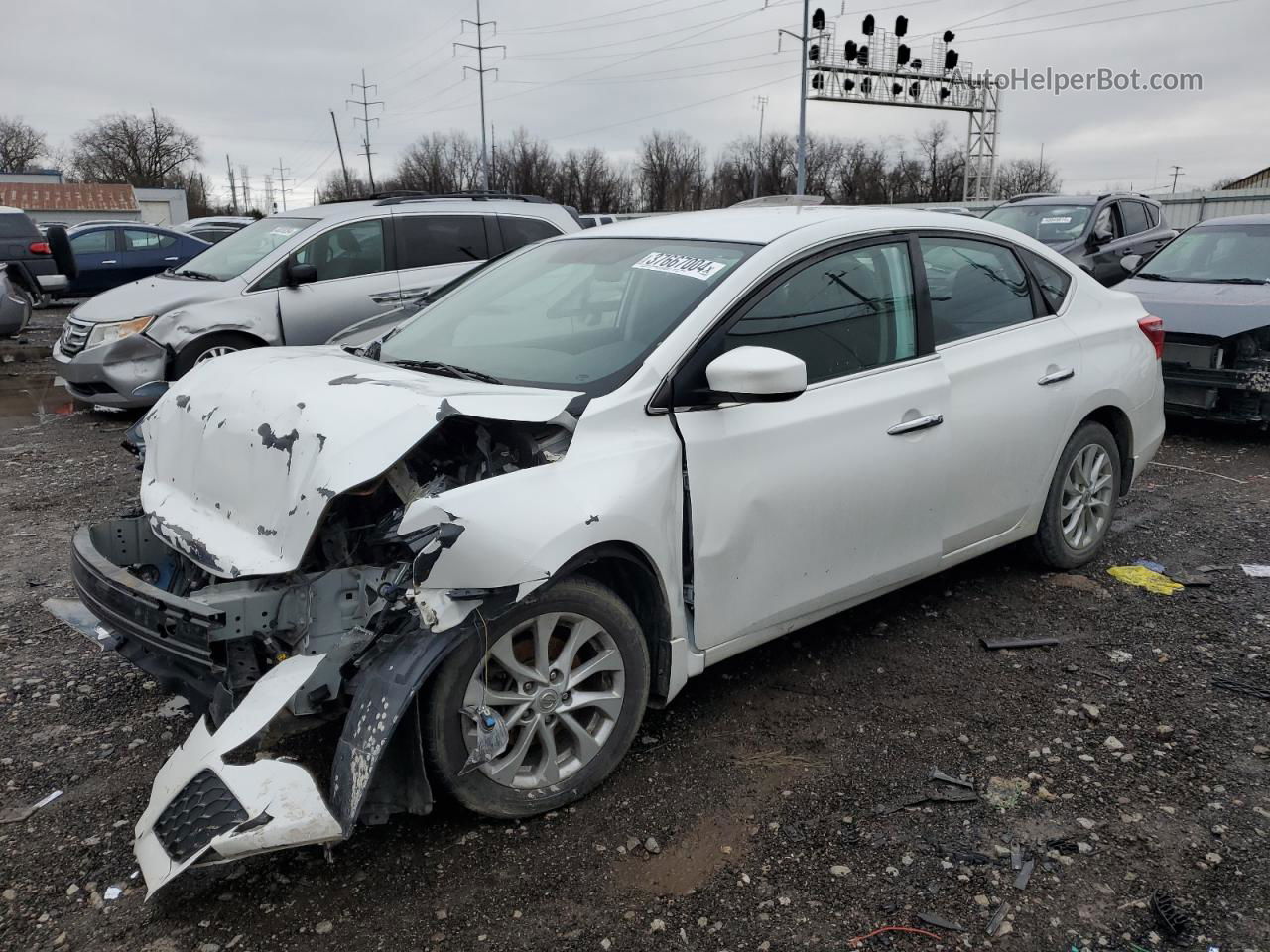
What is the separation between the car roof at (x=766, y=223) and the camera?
3.65 meters

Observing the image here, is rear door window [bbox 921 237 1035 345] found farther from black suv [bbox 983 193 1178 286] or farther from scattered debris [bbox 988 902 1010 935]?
black suv [bbox 983 193 1178 286]

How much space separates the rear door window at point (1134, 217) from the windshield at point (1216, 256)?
3787 mm

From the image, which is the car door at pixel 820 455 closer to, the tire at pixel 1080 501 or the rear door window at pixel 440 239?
the tire at pixel 1080 501

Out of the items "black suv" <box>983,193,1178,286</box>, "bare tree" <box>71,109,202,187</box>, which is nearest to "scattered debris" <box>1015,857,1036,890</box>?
"black suv" <box>983,193,1178,286</box>

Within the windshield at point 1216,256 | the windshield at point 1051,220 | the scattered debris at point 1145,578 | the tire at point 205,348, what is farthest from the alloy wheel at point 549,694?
the windshield at point 1051,220

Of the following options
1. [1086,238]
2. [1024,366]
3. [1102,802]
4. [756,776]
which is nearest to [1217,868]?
[1102,802]

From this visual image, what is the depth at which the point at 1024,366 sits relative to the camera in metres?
4.17

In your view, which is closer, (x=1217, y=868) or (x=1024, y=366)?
(x=1217, y=868)

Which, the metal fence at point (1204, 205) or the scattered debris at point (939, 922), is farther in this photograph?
the metal fence at point (1204, 205)

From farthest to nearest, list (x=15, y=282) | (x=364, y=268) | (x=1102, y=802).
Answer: (x=15, y=282) → (x=364, y=268) → (x=1102, y=802)

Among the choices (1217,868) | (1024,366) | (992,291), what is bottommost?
(1217,868)

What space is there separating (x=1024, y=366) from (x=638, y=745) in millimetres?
2339

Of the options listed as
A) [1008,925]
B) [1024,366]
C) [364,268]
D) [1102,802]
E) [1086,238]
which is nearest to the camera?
[1008,925]

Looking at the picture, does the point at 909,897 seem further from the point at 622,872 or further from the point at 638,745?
the point at 638,745
